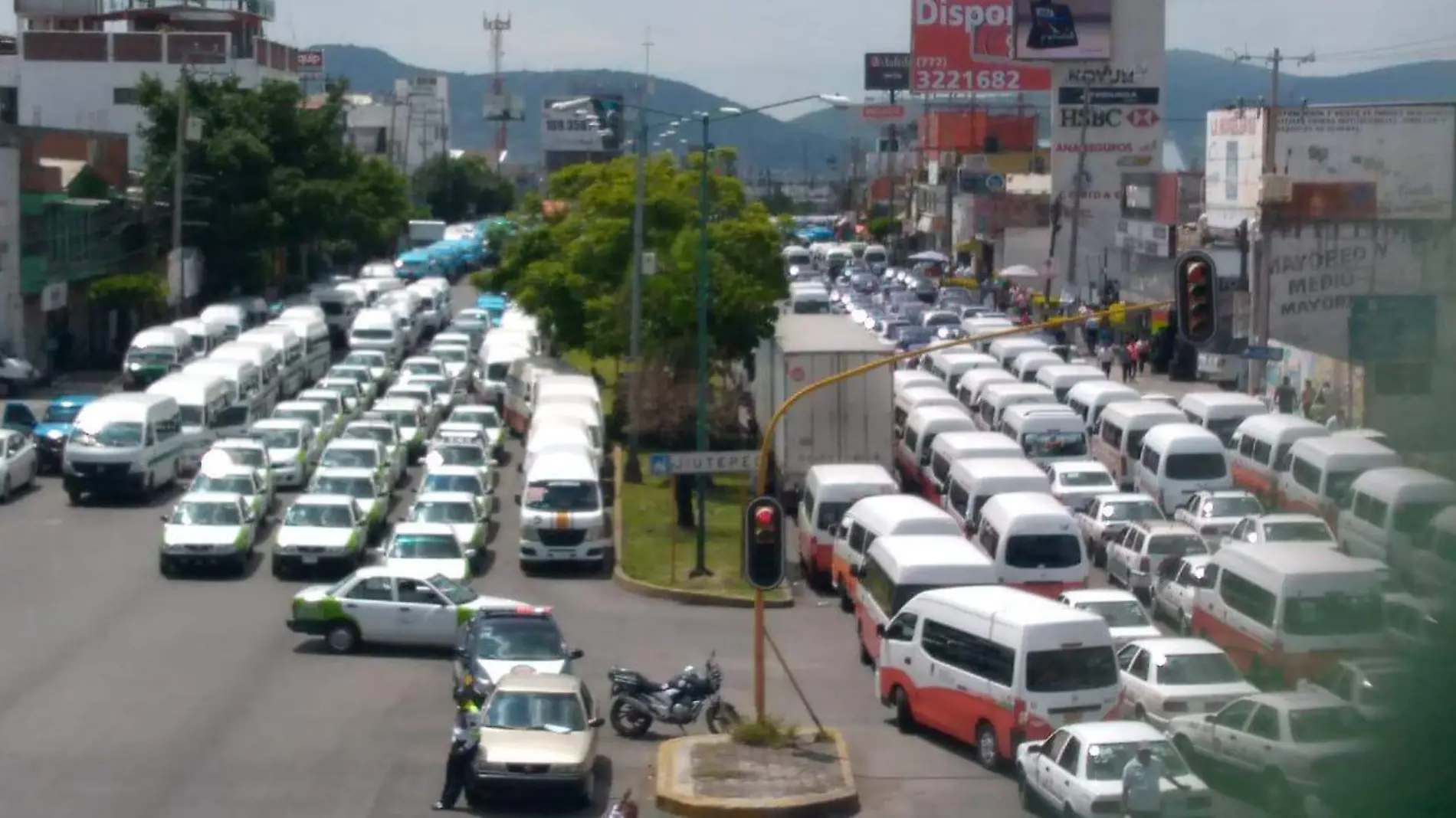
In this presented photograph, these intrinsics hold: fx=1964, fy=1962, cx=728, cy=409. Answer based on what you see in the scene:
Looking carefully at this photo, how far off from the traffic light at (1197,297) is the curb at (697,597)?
11.3m

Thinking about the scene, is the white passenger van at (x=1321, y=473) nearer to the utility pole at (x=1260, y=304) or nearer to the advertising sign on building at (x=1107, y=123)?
the utility pole at (x=1260, y=304)

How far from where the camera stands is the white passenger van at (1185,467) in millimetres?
31984

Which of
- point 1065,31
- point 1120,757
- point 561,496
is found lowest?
point 1120,757

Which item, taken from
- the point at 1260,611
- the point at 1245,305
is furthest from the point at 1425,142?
the point at 1260,611

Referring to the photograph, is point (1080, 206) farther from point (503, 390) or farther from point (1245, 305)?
point (503, 390)

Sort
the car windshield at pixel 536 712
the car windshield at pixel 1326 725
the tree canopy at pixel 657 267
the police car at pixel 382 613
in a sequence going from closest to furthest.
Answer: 1. the car windshield at pixel 1326 725
2. the car windshield at pixel 536 712
3. the police car at pixel 382 613
4. the tree canopy at pixel 657 267

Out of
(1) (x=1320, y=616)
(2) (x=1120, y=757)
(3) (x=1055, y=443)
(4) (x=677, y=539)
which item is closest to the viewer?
(2) (x=1120, y=757)

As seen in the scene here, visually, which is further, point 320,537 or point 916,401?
point 916,401

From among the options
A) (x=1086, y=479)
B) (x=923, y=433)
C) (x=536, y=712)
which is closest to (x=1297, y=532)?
(x=1086, y=479)

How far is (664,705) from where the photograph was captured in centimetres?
2050

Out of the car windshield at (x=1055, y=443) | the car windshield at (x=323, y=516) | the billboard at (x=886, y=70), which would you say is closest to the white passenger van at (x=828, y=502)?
the car windshield at (x=1055, y=443)

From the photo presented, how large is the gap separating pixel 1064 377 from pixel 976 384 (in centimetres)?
196

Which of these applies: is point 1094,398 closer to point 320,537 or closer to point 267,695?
point 320,537

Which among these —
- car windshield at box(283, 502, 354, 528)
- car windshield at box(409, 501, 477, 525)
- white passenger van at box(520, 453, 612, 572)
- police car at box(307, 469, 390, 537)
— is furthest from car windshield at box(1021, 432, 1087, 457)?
car windshield at box(283, 502, 354, 528)
